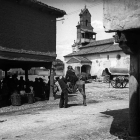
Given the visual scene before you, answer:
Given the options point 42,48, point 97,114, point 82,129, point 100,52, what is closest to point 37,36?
point 42,48

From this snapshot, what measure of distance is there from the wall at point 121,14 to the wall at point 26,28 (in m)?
7.38

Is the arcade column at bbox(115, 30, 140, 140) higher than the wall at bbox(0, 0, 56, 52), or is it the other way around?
the wall at bbox(0, 0, 56, 52)

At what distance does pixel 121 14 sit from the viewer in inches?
182

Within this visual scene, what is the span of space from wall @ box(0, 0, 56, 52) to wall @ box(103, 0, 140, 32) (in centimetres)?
738

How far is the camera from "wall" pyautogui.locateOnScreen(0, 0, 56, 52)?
1074 centimetres

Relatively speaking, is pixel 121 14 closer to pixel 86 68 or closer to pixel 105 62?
pixel 105 62

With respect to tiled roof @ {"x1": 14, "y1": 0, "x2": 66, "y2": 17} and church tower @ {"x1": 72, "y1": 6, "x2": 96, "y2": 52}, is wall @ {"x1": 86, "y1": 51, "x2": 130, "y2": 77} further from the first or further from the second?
tiled roof @ {"x1": 14, "y1": 0, "x2": 66, "y2": 17}

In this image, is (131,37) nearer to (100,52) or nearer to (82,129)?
(82,129)

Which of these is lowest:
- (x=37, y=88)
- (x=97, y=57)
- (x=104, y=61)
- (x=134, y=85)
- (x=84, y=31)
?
A: (x=37, y=88)

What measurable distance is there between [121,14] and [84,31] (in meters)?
48.1

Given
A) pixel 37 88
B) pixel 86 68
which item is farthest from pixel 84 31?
pixel 37 88

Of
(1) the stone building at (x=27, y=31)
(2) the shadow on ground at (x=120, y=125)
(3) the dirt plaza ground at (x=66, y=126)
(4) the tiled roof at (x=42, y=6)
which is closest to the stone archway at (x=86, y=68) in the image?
(1) the stone building at (x=27, y=31)

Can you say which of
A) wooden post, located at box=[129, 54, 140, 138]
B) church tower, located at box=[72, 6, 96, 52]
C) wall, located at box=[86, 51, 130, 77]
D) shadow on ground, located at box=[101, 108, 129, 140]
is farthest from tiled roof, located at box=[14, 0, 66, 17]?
church tower, located at box=[72, 6, 96, 52]

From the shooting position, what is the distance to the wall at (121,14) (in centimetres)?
434
